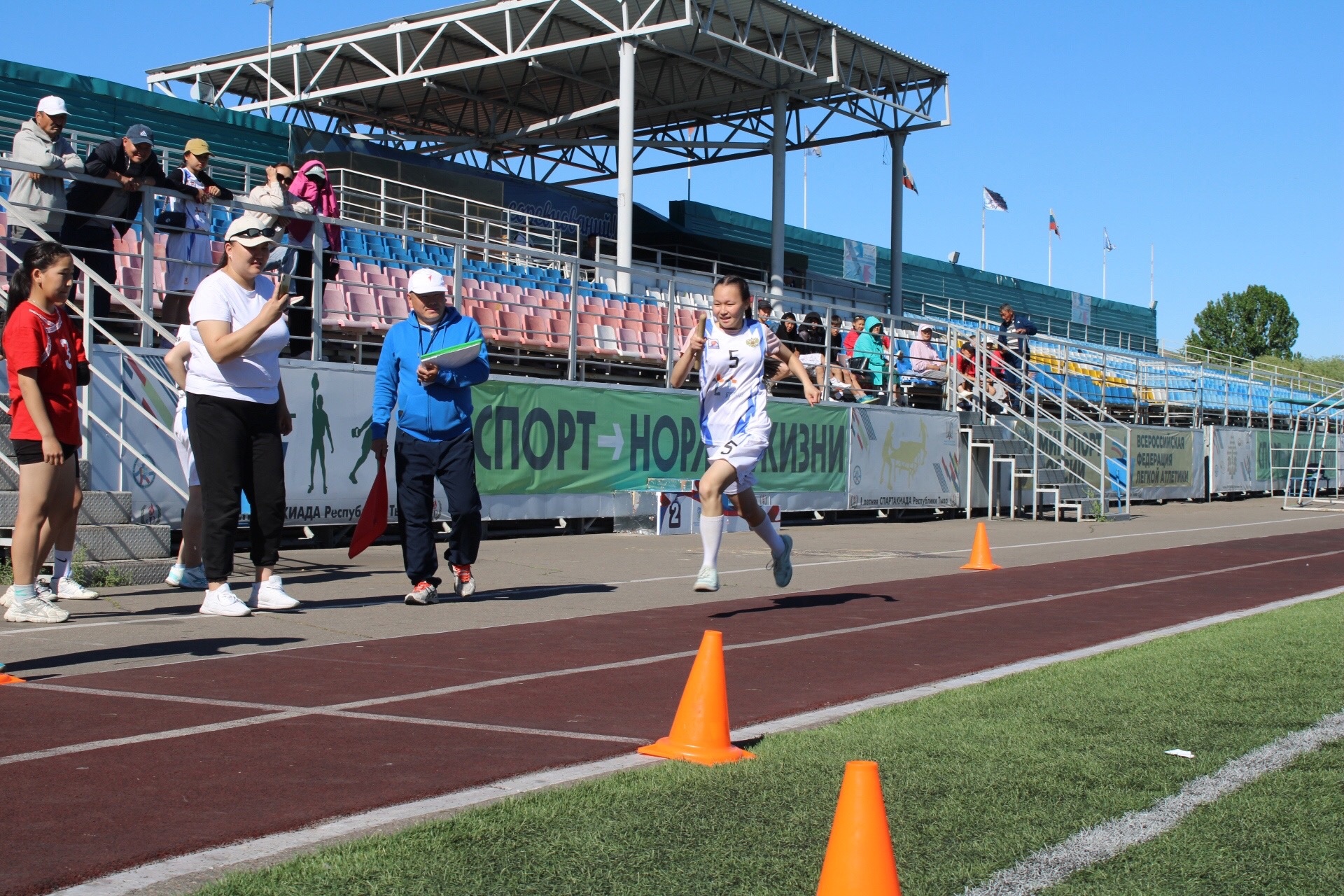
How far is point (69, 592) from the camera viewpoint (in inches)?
327

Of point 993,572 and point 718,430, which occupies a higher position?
point 718,430

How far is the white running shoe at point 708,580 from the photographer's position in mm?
8328

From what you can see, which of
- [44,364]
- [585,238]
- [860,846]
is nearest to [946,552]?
[44,364]

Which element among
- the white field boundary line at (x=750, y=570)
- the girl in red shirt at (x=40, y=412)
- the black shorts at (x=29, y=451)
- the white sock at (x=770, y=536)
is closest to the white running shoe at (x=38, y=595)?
the girl in red shirt at (x=40, y=412)

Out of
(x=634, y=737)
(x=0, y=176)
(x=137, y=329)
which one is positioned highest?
(x=0, y=176)

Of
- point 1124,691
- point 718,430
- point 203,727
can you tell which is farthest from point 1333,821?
point 718,430

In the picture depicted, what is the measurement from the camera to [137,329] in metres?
12.5

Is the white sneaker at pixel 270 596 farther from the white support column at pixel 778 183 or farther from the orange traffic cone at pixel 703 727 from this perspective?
the white support column at pixel 778 183

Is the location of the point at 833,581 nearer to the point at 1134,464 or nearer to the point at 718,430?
the point at 718,430

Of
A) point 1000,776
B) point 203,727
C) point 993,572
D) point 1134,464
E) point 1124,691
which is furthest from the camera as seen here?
point 1134,464

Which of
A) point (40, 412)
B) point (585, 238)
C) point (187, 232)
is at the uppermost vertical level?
point (585, 238)

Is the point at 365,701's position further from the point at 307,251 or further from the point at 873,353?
the point at 873,353

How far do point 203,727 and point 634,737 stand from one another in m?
1.56

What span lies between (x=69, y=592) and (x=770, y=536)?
176 inches
